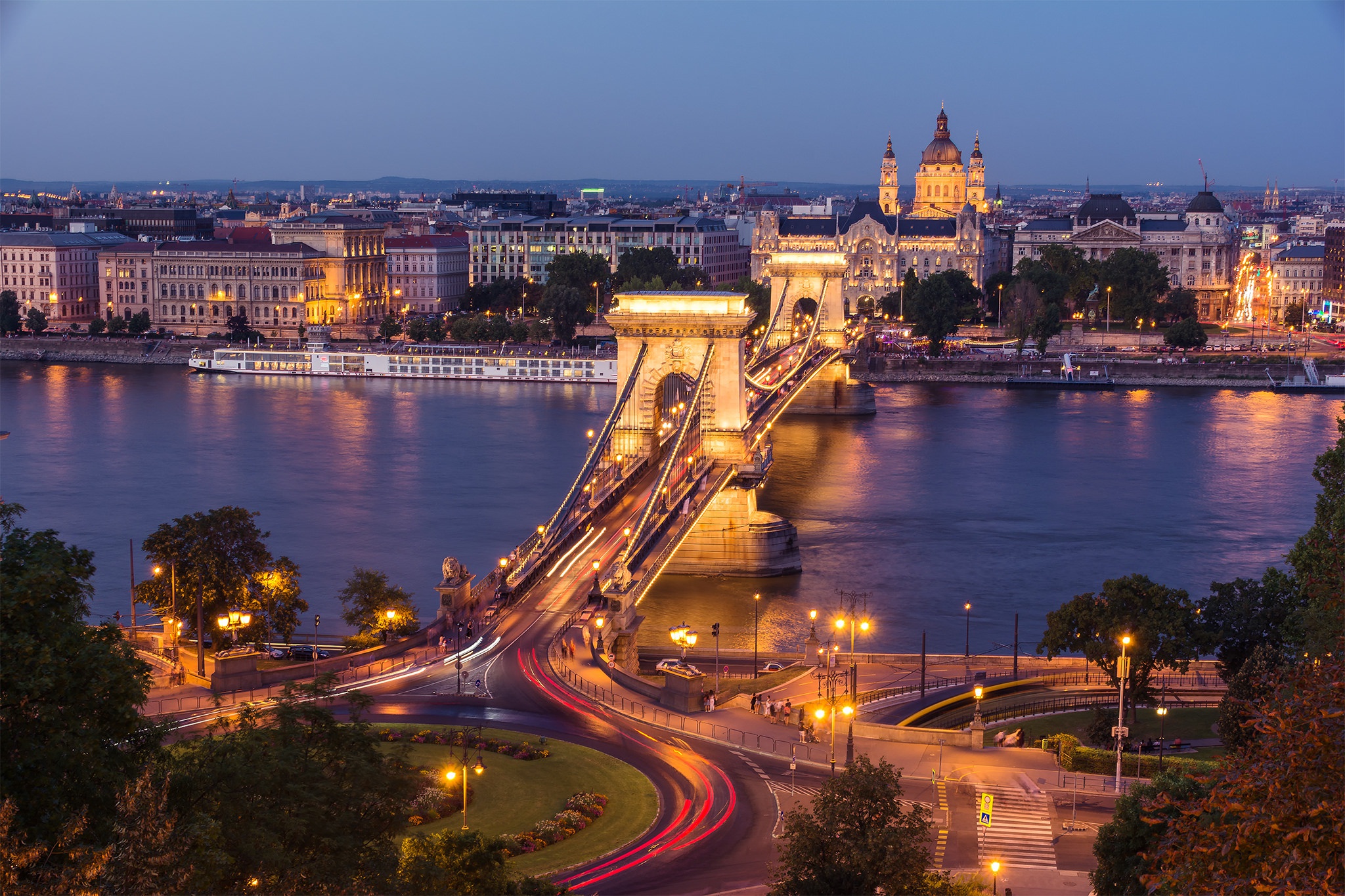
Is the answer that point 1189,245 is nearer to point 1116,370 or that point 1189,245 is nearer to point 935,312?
point 1116,370

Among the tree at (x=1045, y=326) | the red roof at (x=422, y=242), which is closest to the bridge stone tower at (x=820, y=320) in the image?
the tree at (x=1045, y=326)

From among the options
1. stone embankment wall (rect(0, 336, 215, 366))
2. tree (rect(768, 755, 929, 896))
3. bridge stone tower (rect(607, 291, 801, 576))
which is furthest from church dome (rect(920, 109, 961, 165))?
tree (rect(768, 755, 929, 896))

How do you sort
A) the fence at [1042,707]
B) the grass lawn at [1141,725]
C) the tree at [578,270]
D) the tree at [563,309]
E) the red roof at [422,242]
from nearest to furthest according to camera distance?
1. the grass lawn at [1141,725]
2. the fence at [1042,707]
3. the tree at [563,309]
4. the tree at [578,270]
5. the red roof at [422,242]

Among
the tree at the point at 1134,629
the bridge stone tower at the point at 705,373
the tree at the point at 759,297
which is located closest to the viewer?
the tree at the point at 1134,629

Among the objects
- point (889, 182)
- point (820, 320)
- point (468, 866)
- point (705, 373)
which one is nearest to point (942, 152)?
point (889, 182)

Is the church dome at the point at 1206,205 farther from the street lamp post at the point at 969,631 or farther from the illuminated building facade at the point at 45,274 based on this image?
the street lamp post at the point at 969,631

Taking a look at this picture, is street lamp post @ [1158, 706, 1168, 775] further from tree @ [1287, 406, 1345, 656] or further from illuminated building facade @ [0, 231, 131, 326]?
illuminated building facade @ [0, 231, 131, 326]

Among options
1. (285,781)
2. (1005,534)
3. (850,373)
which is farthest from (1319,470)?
(850,373)
